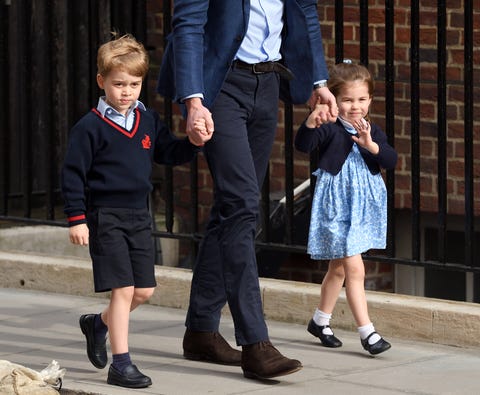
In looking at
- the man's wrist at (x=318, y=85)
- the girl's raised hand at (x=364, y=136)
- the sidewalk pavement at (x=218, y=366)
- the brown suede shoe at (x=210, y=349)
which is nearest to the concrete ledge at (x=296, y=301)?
the sidewalk pavement at (x=218, y=366)

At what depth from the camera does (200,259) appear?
632cm

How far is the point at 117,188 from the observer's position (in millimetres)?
5898

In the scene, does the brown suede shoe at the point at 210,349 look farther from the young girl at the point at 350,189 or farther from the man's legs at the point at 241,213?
the young girl at the point at 350,189

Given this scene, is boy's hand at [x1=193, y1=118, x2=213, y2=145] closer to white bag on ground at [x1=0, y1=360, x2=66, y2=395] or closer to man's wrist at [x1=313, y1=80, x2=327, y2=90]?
man's wrist at [x1=313, y1=80, x2=327, y2=90]

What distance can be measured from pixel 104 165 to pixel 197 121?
0.43m

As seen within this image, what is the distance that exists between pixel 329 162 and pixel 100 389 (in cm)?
144

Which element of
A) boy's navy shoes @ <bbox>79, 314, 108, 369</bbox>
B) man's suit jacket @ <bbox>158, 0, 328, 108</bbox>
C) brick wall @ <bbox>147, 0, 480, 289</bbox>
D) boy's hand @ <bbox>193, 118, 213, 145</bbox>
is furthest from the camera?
brick wall @ <bbox>147, 0, 480, 289</bbox>

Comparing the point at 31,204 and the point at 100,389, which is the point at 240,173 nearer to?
the point at 100,389

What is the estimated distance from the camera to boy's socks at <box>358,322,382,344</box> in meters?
6.45

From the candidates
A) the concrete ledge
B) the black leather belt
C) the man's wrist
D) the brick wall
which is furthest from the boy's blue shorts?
the brick wall

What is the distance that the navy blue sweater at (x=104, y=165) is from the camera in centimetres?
585

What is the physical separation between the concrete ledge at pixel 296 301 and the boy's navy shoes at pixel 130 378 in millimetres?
1430

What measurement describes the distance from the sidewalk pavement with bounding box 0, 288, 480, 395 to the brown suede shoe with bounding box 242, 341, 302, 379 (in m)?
0.05

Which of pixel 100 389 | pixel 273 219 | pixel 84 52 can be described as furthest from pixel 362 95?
pixel 84 52
